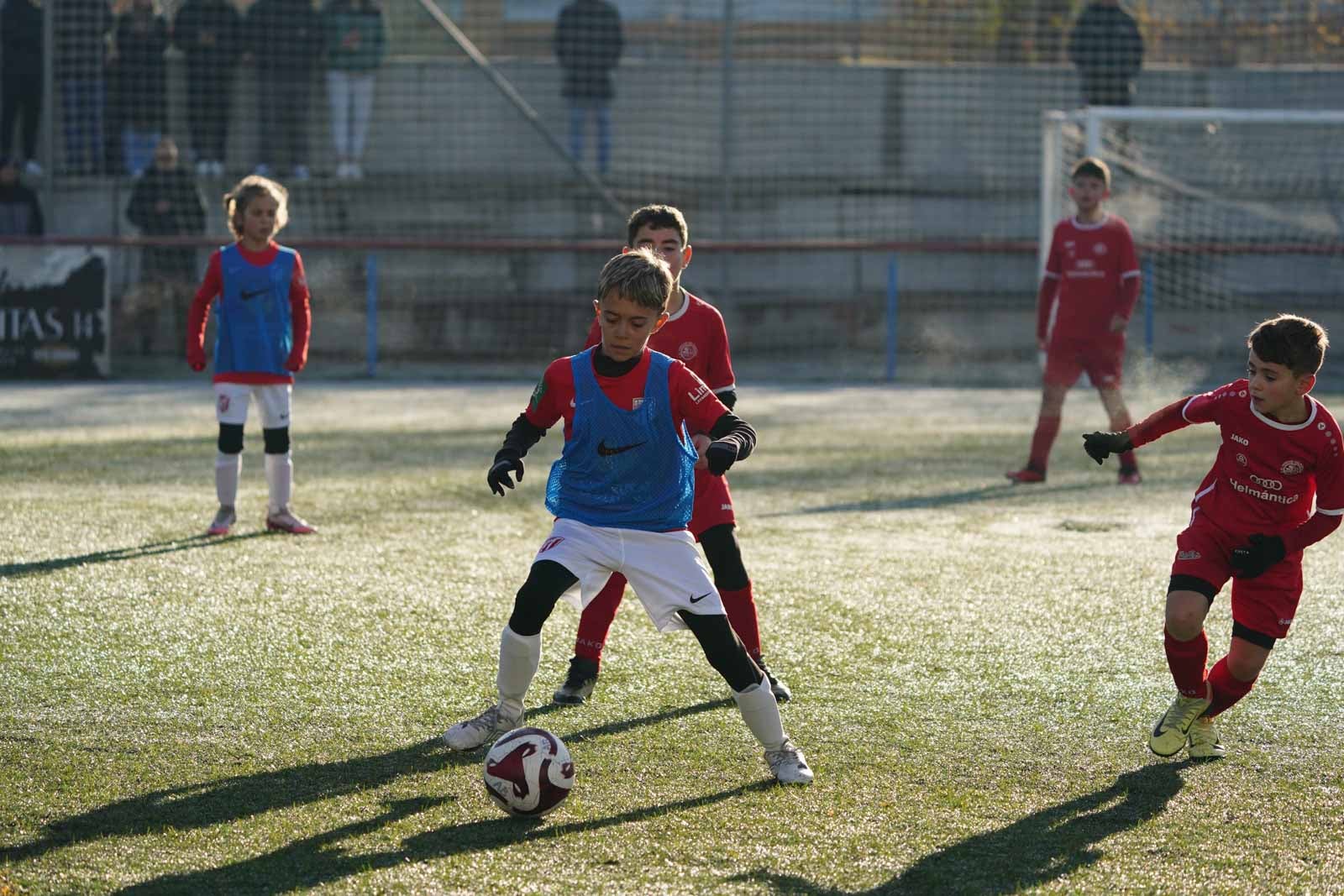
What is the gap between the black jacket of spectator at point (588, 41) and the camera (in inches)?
667

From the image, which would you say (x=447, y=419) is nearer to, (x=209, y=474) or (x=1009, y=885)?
(x=209, y=474)

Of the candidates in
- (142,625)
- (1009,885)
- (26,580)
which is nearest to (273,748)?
(142,625)

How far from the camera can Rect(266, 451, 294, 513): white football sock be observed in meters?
7.69

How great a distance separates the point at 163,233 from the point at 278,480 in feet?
29.9

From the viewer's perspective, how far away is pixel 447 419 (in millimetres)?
12594

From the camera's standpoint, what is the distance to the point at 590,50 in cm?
1703

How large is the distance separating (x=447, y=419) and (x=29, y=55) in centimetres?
658

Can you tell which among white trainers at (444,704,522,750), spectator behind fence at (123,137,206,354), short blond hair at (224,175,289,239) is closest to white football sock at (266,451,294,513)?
short blond hair at (224,175,289,239)

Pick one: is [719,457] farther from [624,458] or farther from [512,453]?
[512,453]

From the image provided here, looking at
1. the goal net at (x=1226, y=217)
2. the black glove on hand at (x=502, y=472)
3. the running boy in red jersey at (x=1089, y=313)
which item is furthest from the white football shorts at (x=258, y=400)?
the goal net at (x=1226, y=217)


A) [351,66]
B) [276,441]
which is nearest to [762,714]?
[276,441]

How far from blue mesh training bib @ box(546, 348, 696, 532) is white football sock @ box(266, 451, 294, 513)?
150 inches

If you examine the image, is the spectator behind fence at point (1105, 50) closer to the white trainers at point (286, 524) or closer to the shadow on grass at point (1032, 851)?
the white trainers at point (286, 524)

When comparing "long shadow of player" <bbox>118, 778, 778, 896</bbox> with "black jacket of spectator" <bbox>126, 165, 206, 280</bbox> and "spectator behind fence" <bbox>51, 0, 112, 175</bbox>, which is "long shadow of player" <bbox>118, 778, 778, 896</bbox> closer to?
"black jacket of spectator" <bbox>126, 165, 206, 280</bbox>
